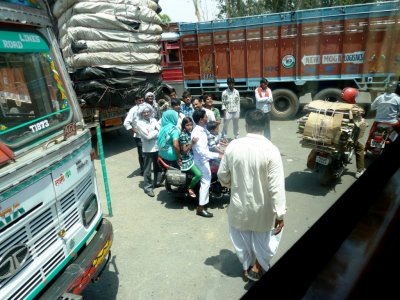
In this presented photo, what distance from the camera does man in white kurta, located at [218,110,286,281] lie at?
7.93ft

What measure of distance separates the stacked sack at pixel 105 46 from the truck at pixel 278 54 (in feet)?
10.2

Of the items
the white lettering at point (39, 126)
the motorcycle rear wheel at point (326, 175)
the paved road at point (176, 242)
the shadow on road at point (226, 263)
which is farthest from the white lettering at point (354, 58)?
the white lettering at point (39, 126)

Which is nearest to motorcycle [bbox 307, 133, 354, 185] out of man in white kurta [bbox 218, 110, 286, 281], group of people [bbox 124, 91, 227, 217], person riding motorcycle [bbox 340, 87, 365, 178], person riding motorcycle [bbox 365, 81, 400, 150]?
person riding motorcycle [bbox 340, 87, 365, 178]

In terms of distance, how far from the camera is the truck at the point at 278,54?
26.6ft

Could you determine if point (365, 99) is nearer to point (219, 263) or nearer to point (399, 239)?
point (219, 263)

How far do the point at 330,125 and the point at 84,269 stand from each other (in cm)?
342

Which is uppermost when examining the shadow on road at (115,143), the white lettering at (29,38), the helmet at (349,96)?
the white lettering at (29,38)

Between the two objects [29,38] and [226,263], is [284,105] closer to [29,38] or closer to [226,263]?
[226,263]

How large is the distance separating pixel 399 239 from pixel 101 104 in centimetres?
676

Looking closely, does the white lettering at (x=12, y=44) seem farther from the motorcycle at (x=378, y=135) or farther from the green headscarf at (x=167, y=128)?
the motorcycle at (x=378, y=135)

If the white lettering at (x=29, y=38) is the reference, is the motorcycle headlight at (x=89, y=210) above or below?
below

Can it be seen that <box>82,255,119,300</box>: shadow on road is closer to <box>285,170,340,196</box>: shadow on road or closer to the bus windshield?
the bus windshield

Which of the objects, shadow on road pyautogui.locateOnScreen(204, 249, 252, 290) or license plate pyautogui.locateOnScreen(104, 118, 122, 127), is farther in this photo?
license plate pyautogui.locateOnScreen(104, 118, 122, 127)

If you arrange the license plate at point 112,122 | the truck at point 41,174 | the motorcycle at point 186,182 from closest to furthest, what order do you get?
1. the truck at point 41,174
2. the motorcycle at point 186,182
3. the license plate at point 112,122
